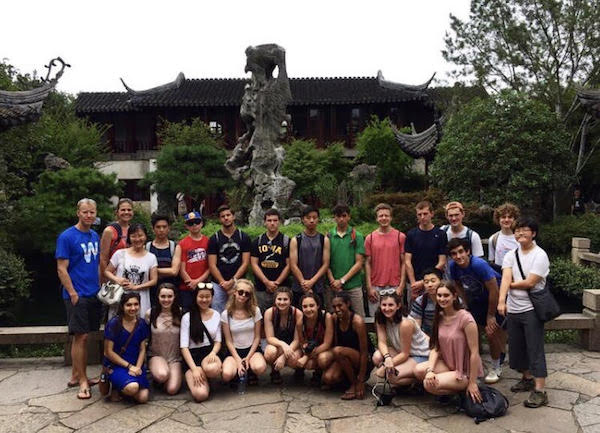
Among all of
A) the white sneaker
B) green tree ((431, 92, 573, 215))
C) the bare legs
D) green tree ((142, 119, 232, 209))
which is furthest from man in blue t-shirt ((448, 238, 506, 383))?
green tree ((142, 119, 232, 209))

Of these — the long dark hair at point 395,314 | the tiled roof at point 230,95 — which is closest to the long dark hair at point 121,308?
the long dark hair at point 395,314

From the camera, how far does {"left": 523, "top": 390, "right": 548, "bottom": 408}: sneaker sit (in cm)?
413

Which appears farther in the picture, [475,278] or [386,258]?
[386,258]

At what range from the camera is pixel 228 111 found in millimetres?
25062

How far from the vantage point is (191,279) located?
4.96 m

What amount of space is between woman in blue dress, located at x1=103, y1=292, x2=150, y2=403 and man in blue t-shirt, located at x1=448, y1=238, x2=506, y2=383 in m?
2.80

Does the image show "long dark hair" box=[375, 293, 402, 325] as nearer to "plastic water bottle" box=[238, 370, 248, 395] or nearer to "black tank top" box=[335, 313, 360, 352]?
"black tank top" box=[335, 313, 360, 352]

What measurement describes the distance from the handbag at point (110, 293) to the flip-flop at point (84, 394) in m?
0.78

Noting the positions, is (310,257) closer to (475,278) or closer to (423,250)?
(423,250)

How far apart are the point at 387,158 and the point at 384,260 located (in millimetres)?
15274

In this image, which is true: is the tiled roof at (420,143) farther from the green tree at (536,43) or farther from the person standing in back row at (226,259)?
the person standing in back row at (226,259)

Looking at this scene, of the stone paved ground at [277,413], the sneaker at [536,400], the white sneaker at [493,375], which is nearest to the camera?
the stone paved ground at [277,413]

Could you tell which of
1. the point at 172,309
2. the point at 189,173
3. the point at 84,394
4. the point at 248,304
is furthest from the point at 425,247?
the point at 189,173

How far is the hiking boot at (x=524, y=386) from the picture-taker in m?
4.47
